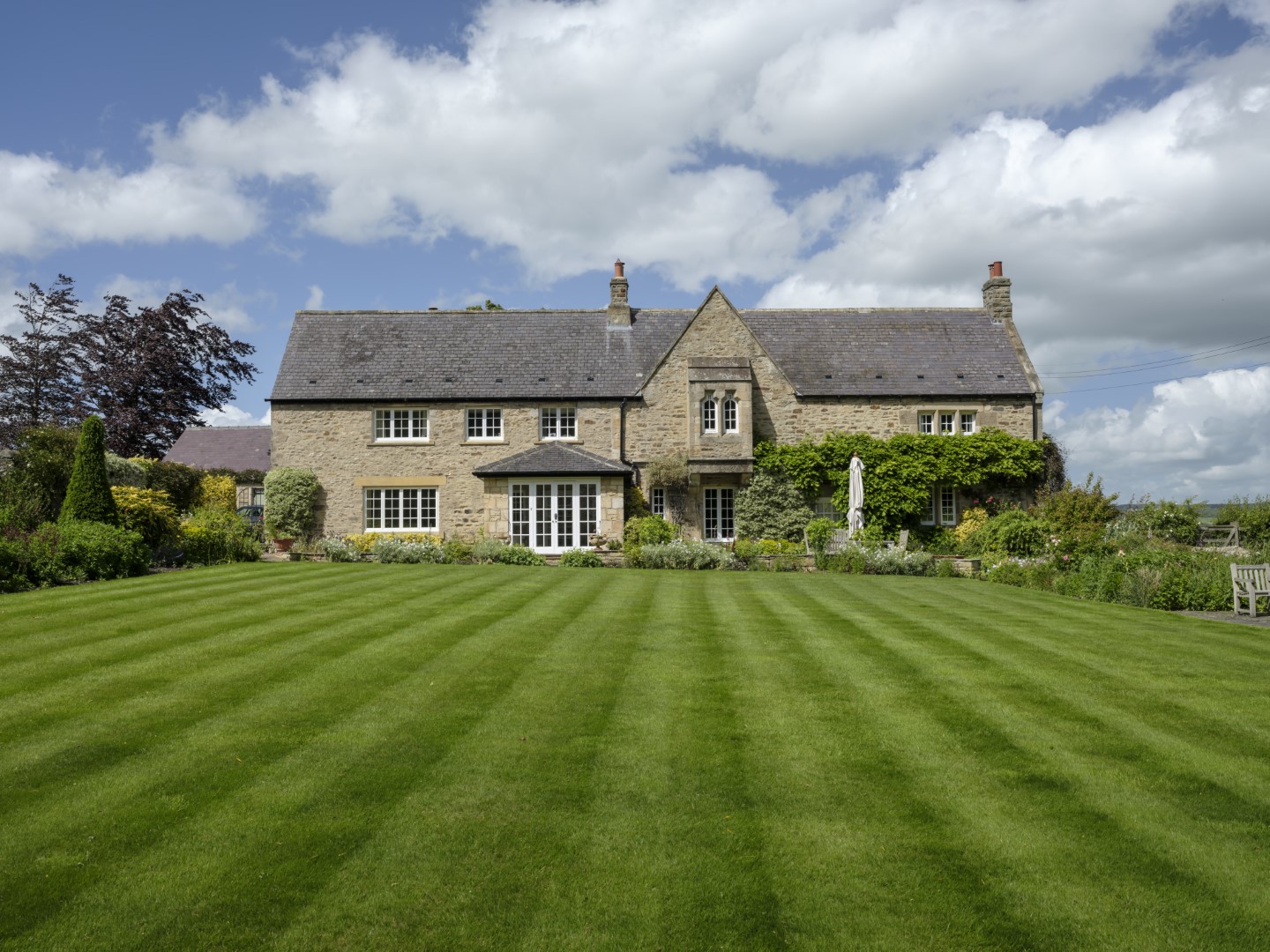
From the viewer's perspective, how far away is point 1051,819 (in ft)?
18.7

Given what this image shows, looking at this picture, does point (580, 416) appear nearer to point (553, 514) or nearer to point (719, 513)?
point (553, 514)

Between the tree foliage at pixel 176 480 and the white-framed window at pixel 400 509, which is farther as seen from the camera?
the white-framed window at pixel 400 509

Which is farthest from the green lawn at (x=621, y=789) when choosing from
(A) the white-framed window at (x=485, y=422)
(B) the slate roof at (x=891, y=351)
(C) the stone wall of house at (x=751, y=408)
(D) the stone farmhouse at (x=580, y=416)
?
(B) the slate roof at (x=891, y=351)

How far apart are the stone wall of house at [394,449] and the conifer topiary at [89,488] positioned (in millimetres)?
10215

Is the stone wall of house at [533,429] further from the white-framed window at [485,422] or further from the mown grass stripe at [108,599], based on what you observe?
the mown grass stripe at [108,599]

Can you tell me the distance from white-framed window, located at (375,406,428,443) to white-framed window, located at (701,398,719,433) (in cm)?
940

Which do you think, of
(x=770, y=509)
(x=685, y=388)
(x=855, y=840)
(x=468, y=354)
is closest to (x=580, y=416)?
(x=685, y=388)

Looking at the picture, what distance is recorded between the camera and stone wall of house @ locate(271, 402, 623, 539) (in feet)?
95.3

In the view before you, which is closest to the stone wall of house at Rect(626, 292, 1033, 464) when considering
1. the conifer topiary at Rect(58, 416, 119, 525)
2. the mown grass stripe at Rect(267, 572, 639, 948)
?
the conifer topiary at Rect(58, 416, 119, 525)

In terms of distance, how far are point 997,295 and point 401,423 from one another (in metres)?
22.3

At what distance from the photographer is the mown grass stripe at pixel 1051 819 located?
466 cm

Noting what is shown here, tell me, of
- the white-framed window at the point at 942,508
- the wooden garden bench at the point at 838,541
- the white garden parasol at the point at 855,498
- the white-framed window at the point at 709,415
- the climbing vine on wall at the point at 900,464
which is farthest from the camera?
the white-framed window at the point at 942,508

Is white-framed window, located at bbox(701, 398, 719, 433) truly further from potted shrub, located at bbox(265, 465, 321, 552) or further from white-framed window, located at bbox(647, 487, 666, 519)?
potted shrub, located at bbox(265, 465, 321, 552)

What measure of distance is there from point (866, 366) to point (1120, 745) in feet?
80.6
